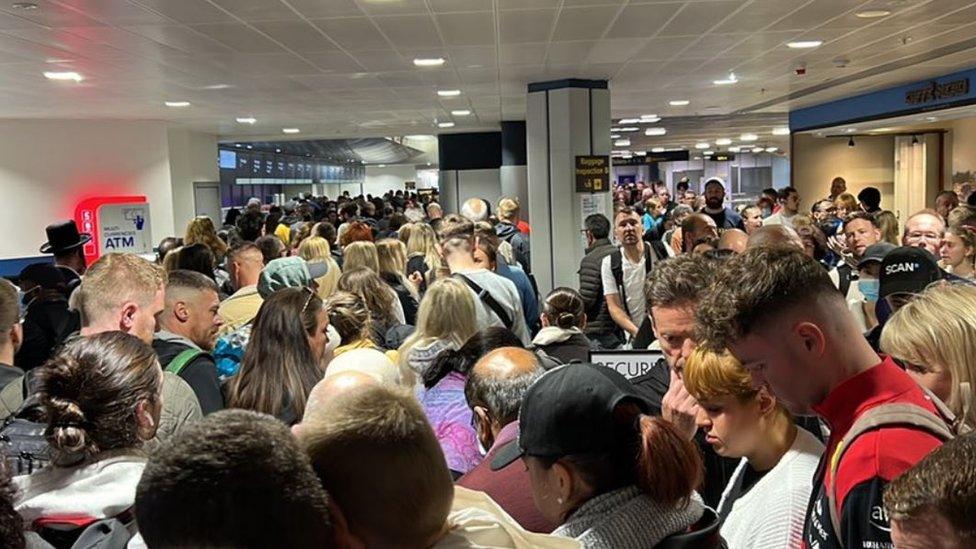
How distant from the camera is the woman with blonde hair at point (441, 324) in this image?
3.76 m

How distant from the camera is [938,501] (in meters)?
1.28

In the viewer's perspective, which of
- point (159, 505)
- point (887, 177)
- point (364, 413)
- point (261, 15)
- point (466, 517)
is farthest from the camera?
point (887, 177)

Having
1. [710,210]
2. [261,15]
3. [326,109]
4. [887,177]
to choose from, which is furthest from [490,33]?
[887,177]

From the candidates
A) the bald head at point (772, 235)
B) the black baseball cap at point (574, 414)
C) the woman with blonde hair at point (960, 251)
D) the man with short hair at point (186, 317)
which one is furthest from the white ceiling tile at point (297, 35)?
the black baseball cap at point (574, 414)

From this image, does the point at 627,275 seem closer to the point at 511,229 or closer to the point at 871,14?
the point at 871,14

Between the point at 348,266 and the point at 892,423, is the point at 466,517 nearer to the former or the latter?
the point at 892,423

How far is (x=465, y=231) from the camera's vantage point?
18.0ft

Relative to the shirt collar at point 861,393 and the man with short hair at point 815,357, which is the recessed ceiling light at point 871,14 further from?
the shirt collar at point 861,393

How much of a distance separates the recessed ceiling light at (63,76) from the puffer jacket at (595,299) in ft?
18.7

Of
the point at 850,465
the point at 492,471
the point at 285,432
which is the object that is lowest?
the point at 492,471

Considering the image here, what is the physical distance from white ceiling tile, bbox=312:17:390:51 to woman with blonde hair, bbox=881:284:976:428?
4.75 m

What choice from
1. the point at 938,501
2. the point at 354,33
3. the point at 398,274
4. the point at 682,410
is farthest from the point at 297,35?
the point at 938,501

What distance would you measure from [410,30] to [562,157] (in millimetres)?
4166

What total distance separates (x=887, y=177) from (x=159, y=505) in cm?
2173
